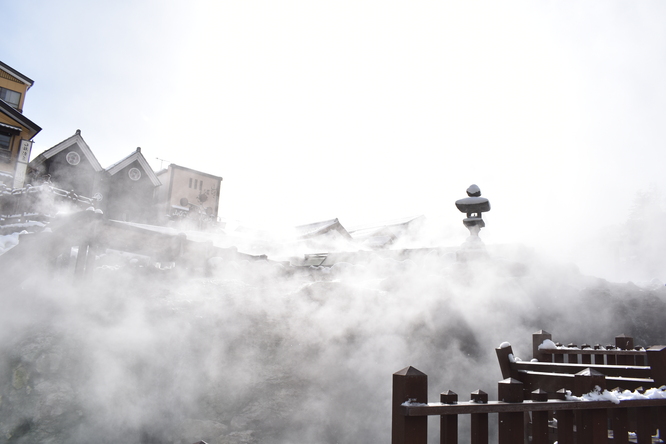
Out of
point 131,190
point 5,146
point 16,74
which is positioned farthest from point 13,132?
point 131,190

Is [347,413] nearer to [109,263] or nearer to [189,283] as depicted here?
[189,283]

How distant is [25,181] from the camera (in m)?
16.8

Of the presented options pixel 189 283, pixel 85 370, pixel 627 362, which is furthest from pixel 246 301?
pixel 627 362

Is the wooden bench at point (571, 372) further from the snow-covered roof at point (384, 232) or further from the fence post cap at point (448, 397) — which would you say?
the snow-covered roof at point (384, 232)

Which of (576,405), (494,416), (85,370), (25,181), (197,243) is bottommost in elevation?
(494,416)

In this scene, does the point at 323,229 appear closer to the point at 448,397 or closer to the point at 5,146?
the point at 5,146

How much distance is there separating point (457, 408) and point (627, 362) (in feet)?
10.3

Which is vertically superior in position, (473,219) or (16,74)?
(16,74)

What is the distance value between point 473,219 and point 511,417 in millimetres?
7203

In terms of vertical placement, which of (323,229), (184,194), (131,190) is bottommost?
(323,229)

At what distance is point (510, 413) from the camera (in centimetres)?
173

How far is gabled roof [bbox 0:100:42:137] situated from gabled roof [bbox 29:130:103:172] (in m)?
1.38

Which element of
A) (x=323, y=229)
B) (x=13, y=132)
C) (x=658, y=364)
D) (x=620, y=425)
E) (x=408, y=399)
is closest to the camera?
(x=408, y=399)

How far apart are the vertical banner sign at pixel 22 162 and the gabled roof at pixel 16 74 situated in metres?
3.49
